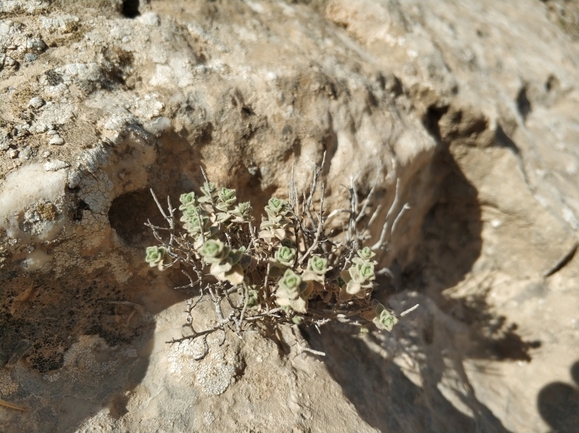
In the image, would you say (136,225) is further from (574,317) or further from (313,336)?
(574,317)

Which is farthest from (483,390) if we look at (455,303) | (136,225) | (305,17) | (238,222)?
(305,17)

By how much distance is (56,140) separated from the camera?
1.75 metres

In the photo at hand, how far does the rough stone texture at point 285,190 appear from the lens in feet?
5.83

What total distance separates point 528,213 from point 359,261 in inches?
75.7

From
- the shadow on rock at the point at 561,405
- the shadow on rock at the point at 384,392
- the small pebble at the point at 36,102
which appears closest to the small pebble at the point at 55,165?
the small pebble at the point at 36,102

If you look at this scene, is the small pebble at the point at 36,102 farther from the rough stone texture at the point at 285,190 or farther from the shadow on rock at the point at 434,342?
the shadow on rock at the point at 434,342

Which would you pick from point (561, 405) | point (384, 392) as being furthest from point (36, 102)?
point (561, 405)

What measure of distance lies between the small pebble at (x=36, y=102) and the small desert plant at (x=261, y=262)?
673 mm

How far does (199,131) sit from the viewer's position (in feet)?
6.89

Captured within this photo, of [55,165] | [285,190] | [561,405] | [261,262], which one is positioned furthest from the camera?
[561,405]

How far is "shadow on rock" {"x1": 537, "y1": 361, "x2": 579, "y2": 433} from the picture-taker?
3092mm

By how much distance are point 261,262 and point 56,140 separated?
97 centimetres

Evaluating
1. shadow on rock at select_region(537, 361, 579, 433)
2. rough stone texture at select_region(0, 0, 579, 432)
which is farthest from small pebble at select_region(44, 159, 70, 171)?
shadow on rock at select_region(537, 361, 579, 433)

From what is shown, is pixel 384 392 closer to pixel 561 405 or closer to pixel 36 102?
pixel 561 405
